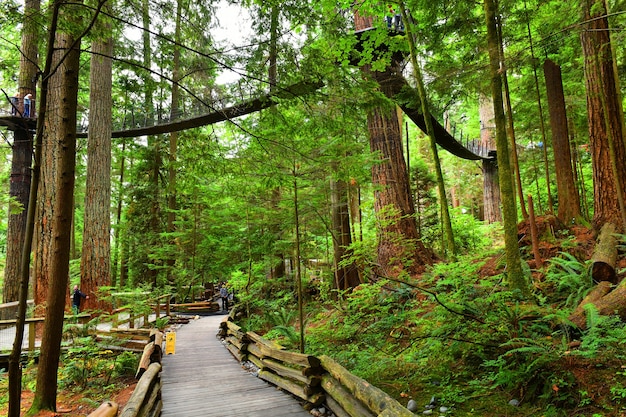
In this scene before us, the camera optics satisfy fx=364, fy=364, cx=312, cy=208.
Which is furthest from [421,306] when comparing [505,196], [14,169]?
[14,169]

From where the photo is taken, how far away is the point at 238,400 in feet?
16.8

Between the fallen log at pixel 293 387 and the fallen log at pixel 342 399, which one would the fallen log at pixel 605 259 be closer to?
the fallen log at pixel 342 399

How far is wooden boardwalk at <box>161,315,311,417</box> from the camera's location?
4.67 meters

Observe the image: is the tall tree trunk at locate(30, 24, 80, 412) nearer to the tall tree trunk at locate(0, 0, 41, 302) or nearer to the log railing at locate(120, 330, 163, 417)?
the log railing at locate(120, 330, 163, 417)

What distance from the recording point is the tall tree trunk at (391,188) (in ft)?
26.5

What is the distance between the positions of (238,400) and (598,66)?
25.3ft

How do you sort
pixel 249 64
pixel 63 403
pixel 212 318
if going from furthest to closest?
pixel 212 318, pixel 63 403, pixel 249 64

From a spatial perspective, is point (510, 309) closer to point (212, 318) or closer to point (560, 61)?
point (560, 61)

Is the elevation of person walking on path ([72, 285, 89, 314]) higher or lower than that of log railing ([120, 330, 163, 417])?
higher

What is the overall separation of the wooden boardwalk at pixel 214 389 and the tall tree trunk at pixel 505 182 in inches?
127

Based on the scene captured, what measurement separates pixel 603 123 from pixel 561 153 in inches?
68.7

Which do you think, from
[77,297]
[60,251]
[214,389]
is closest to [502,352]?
[214,389]

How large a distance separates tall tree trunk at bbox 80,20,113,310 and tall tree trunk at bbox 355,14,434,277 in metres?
7.10

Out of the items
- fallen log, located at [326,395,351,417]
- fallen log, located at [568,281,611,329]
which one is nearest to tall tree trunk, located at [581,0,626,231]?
fallen log, located at [568,281,611,329]
